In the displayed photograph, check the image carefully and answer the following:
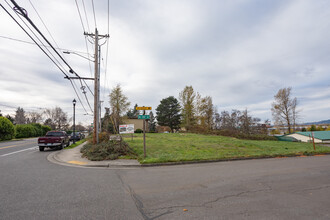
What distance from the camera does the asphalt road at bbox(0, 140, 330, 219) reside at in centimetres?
325

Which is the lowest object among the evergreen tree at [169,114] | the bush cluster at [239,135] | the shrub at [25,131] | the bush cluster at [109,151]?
the bush cluster at [239,135]

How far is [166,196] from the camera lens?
4.18 m

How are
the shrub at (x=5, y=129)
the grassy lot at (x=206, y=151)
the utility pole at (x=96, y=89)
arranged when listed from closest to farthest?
the grassy lot at (x=206, y=151) → the utility pole at (x=96, y=89) → the shrub at (x=5, y=129)

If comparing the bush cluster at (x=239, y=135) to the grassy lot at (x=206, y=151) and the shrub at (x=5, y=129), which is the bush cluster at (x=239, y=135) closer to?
the grassy lot at (x=206, y=151)

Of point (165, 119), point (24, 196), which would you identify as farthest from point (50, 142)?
point (165, 119)

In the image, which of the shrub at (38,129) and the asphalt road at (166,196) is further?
the shrub at (38,129)

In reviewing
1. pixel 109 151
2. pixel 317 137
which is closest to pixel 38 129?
pixel 109 151

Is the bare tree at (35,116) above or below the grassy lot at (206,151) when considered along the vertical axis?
above

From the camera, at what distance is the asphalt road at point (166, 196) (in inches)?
128

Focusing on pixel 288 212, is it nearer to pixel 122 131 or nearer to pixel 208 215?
pixel 208 215

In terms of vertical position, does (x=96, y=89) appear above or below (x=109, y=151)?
above

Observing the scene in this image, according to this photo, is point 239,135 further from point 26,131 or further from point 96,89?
point 26,131

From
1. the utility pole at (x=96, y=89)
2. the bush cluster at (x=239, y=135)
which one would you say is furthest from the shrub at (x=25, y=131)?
the bush cluster at (x=239, y=135)

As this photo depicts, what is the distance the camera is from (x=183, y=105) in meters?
39.0
